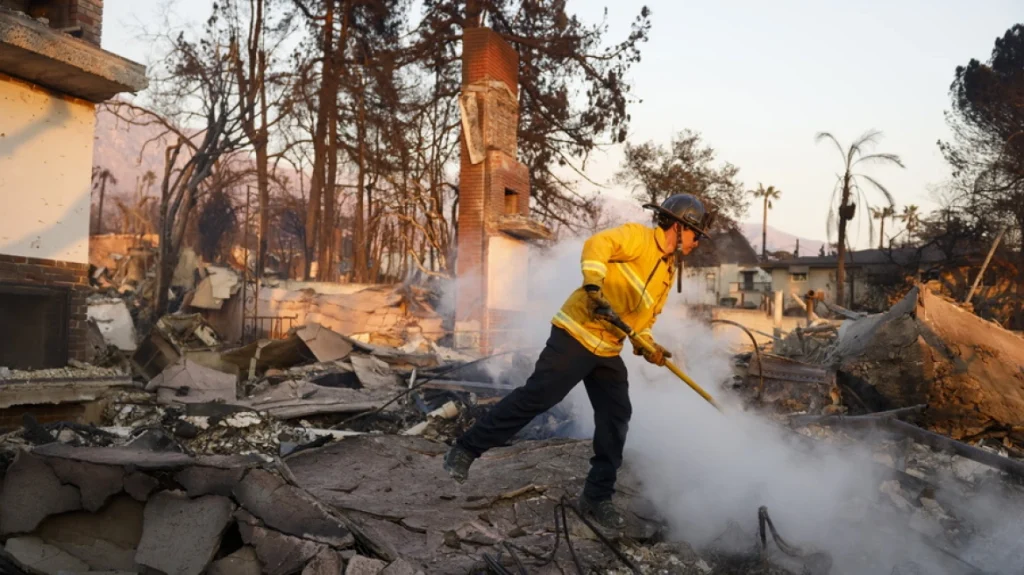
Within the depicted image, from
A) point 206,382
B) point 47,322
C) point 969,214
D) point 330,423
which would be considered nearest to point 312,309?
→ point 206,382

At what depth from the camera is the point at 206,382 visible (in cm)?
930

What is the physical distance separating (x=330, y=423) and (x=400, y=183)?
705 inches

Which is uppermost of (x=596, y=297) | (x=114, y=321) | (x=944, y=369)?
(x=596, y=297)

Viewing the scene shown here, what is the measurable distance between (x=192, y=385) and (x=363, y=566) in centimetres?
660

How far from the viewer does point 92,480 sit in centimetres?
389

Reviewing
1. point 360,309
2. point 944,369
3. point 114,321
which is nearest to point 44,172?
point 944,369

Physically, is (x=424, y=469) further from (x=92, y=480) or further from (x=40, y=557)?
(x=40, y=557)

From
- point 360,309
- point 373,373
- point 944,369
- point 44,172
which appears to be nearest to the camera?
point 44,172

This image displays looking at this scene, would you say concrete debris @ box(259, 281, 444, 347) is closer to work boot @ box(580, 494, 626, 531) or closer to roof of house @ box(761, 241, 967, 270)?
work boot @ box(580, 494, 626, 531)

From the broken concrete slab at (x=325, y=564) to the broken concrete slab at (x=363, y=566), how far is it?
0.04 meters

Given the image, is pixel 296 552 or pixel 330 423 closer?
pixel 296 552

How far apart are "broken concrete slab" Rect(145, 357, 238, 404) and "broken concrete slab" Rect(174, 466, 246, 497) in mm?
5335

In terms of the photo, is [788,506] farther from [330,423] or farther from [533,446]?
[330,423]

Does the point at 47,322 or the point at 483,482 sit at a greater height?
the point at 47,322
